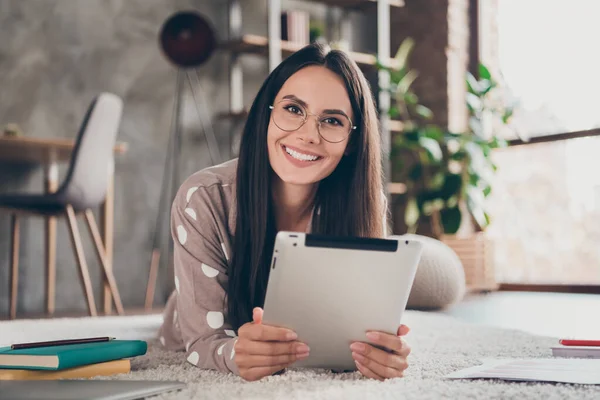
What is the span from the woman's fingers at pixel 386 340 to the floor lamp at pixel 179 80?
8.28 ft

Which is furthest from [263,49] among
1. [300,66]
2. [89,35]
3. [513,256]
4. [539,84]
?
[300,66]

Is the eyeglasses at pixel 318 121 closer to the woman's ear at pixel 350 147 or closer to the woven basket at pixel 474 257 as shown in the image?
the woman's ear at pixel 350 147

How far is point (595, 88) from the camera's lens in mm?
4113

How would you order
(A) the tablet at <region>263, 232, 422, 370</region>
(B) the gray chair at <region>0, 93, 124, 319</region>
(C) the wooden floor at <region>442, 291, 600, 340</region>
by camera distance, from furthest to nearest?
1. (B) the gray chair at <region>0, 93, 124, 319</region>
2. (C) the wooden floor at <region>442, 291, 600, 340</region>
3. (A) the tablet at <region>263, 232, 422, 370</region>

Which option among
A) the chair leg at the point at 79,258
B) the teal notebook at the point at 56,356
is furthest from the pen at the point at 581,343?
the chair leg at the point at 79,258

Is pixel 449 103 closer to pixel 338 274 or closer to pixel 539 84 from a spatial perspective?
pixel 539 84

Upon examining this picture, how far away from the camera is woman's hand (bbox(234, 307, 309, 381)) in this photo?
3.48 ft

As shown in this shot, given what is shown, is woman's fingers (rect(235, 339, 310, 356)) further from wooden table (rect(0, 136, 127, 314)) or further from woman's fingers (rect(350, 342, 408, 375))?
wooden table (rect(0, 136, 127, 314))

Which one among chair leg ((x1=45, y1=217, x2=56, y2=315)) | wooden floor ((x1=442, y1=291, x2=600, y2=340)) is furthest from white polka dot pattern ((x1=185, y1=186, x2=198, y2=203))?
chair leg ((x1=45, y1=217, x2=56, y2=315))

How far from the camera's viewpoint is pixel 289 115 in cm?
130

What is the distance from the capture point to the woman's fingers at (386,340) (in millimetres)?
1088

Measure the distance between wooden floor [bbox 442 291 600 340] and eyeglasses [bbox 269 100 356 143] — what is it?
1055 mm

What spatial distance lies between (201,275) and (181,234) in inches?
3.7

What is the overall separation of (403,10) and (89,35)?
7.32 feet
